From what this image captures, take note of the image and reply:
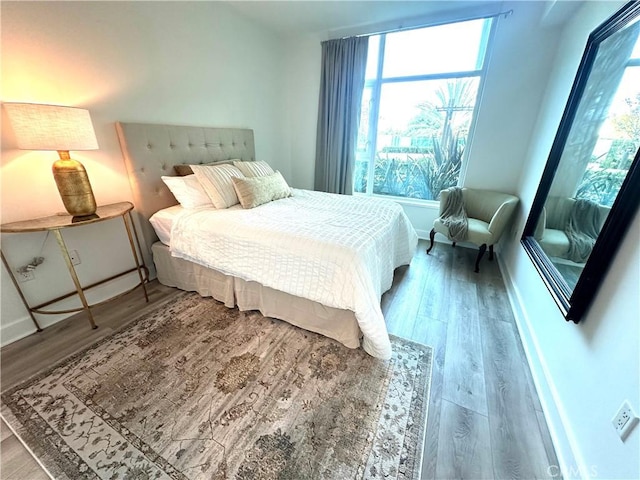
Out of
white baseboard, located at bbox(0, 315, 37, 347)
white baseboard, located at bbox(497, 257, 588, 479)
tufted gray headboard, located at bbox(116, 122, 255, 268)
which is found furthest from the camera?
tufted gray headboard, located at bbox(116, 122, 255, 268)

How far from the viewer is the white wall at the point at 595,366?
0.88 m

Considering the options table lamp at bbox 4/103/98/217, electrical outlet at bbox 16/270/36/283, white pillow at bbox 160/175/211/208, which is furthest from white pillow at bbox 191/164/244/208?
electrical outlet at bbox 16/270/36/283

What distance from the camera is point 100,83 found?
1.86m

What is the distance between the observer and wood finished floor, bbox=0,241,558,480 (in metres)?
1.10

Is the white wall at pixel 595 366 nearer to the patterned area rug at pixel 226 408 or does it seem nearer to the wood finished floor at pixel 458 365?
the wood finished floor at pixel 458 365

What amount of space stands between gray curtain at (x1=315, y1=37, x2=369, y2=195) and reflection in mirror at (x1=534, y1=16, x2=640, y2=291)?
2.30 meters

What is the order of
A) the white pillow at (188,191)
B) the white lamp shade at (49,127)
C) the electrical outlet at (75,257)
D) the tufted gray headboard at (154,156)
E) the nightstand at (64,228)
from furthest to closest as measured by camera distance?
the white pillow at (188,191)
the tufted gray headboard at (154,156)
the electrical outlet at (75,257)
the nightstand at (64,228)
the white lamp shade at (49,127)

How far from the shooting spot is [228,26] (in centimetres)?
272

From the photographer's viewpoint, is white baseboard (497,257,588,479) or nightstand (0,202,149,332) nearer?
white baseboard (497,257,588,479)

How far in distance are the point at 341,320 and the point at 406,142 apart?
2.81 m

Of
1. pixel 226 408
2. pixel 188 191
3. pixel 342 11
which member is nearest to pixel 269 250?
pixel 226 408

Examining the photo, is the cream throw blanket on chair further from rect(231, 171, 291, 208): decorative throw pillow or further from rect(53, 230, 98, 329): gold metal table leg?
rect(53, 230, 98, 329): gold metal table leg

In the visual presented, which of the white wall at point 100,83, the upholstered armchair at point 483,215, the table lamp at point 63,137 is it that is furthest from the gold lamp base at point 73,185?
the upholstered armchair at point 483,215

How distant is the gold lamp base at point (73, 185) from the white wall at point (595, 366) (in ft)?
9.25
